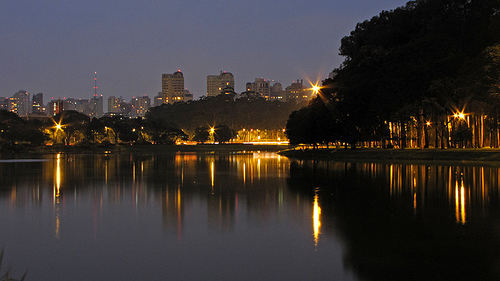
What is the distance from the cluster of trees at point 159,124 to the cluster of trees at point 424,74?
5095cm

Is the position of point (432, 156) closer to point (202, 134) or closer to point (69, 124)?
point (69, 124)

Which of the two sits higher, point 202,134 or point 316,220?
point 202,134

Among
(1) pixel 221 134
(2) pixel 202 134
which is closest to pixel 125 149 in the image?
(2) pixel 202 134

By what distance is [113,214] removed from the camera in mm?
12891

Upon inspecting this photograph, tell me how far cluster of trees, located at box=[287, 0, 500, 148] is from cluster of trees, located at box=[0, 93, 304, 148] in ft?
167

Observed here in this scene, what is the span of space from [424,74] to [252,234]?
38681 millimetres

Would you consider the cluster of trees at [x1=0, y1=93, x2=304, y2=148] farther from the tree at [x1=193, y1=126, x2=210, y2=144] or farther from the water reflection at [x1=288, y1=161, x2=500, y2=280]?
the water reflection at [x1=288, y1=161, x2=500, y2=280]

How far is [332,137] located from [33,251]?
52.7m

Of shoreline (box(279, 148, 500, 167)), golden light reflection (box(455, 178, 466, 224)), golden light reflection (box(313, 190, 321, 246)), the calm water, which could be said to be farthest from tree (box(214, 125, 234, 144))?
golden light reflection (box(313, 190, 321, 246))

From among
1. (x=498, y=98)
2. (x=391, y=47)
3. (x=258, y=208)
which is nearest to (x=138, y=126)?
(x=391, y=47)

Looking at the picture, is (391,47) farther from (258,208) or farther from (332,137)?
(258,208)

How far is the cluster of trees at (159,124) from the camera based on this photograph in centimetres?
8631

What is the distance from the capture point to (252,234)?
33.6 feet

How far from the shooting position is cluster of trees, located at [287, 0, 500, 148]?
4228 centimetres
